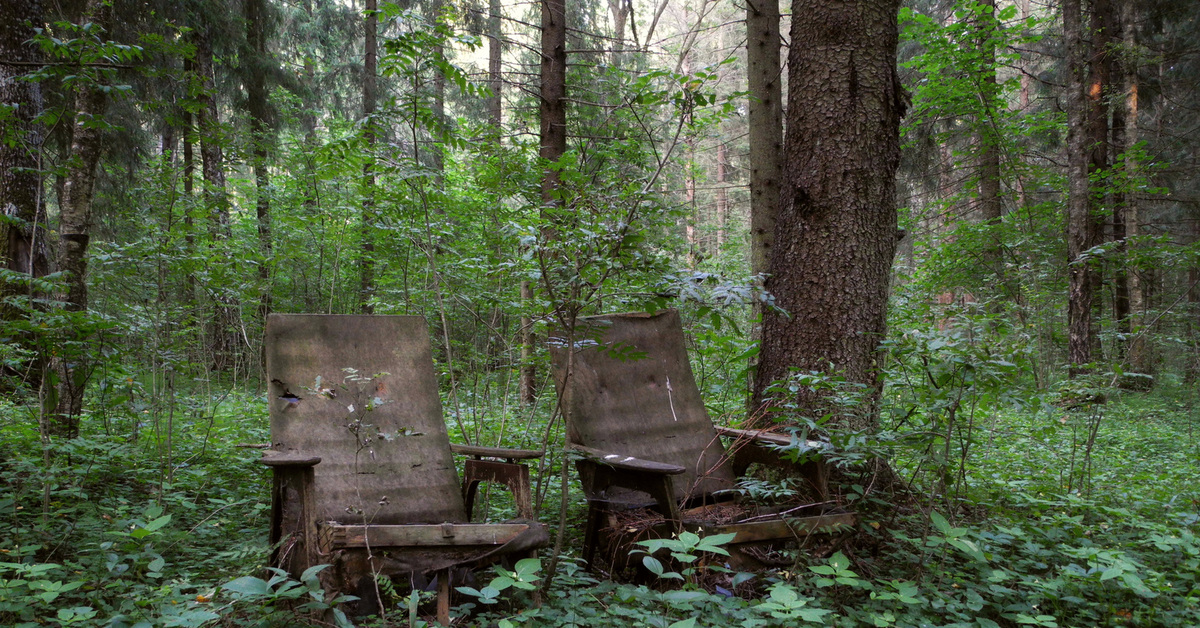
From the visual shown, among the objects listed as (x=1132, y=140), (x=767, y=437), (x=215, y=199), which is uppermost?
(x=1132, y=140)

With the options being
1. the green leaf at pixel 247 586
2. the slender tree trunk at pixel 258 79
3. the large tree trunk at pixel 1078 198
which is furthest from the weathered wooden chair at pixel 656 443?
the slender tree trunk at pixel 258 79

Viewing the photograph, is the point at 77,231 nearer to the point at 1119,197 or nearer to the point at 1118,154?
the point at 1118,154

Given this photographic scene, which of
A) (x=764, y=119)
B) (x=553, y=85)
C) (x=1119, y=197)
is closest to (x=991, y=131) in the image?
(x=1119, y=197)

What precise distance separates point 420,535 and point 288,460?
1.67 ft

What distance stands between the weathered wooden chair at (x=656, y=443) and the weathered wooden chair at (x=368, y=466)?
16.6 inches

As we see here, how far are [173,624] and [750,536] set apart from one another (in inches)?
76.0

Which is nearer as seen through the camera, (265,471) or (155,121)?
(265,471)

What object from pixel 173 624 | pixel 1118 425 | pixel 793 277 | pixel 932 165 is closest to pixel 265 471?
pixel 173 624

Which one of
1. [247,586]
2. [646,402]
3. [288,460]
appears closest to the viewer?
[247,586]

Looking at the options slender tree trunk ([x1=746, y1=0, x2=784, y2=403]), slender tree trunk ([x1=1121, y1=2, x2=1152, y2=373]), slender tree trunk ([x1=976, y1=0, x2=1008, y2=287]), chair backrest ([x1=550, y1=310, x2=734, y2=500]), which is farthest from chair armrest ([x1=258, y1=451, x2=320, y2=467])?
slender tree trunk ([x1=1121, y1=2, x2=1152, y2=373])

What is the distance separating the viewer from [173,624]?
1.63m

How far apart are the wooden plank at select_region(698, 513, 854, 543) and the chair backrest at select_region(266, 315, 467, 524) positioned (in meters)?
1.22

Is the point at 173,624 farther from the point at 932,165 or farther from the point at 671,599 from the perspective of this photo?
the point at 932,165

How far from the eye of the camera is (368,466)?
2.91 meters
